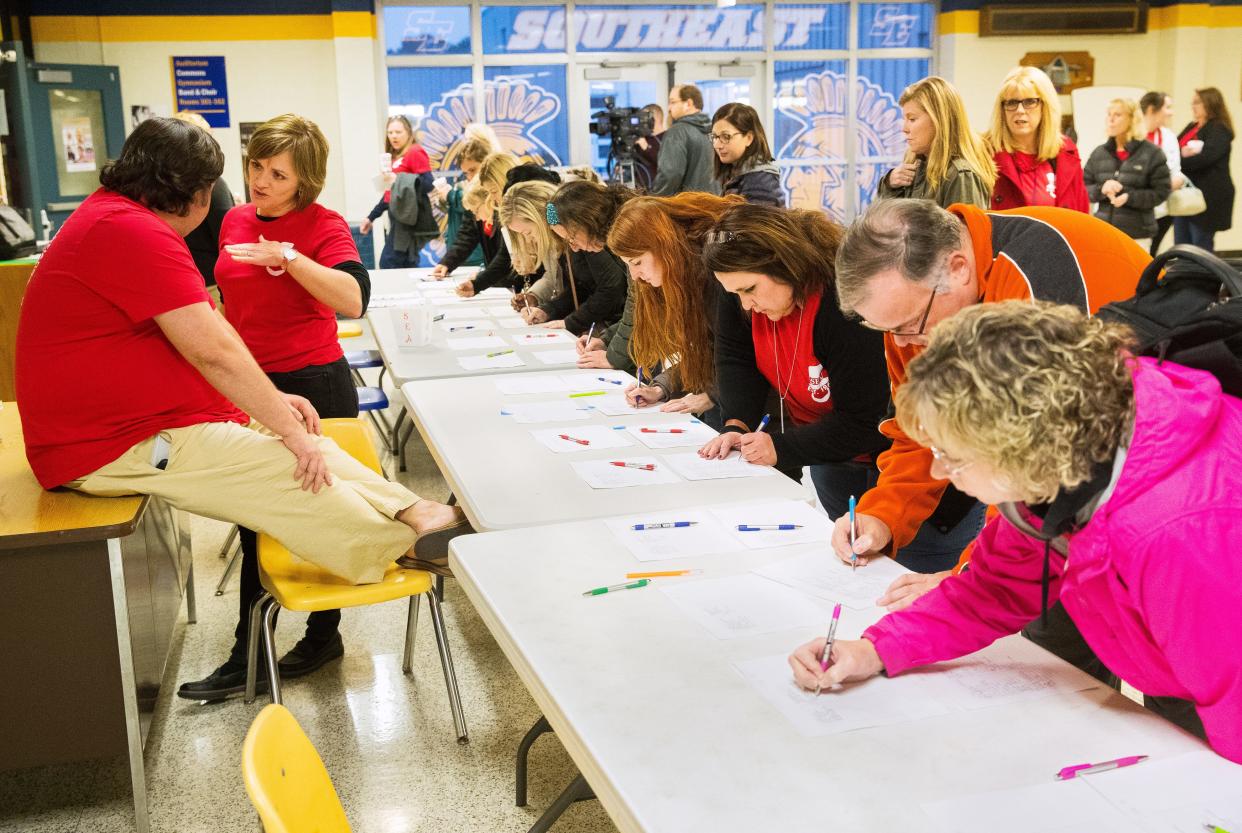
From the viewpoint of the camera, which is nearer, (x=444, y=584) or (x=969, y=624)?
(x=969, y=624)

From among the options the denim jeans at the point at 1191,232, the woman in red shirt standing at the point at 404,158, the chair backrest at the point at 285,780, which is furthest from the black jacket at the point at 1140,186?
the chair backrest at the point at 285,780

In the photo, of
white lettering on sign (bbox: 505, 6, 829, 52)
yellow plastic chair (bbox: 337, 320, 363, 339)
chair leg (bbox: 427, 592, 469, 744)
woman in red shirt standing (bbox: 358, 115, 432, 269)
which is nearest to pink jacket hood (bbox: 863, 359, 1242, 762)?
chair leg (bbox: 427, 592, 469, 744)

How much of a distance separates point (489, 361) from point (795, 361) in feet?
4.83

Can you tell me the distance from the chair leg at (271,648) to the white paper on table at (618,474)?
0.84 metres

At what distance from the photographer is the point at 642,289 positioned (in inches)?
122

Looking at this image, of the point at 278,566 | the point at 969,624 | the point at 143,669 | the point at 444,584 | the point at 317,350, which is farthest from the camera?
the point at 444,584

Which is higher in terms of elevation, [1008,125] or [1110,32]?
[1110,32]

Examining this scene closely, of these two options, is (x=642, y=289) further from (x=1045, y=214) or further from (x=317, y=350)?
(x=1045, y=214)

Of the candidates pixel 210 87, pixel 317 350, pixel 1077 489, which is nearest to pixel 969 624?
pixel 1077 489

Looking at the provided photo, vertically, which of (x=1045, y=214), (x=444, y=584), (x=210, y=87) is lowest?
(x=444, y=584)

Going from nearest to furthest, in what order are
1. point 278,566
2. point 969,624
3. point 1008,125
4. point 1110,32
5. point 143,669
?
1. point 969,624
2. point 143,669
3. point 278,566
4. point 1008,125
5. point 1110,32

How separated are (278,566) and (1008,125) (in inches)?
134

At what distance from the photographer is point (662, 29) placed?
11.1m

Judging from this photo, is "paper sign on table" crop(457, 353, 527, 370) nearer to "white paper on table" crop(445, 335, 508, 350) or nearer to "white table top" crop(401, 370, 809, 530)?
"white paper on table" crop(445, 335, 508, 350)
